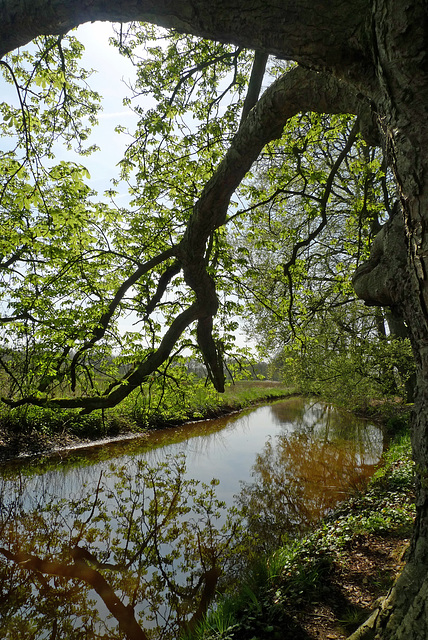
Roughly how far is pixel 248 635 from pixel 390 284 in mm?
2852

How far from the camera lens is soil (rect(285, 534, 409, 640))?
111 inches

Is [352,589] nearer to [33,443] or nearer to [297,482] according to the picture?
[297,482]

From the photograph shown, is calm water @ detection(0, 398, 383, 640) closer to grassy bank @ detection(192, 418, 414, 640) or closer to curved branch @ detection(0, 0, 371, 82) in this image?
grassy bank @ detection(192, 418, 414, 640)

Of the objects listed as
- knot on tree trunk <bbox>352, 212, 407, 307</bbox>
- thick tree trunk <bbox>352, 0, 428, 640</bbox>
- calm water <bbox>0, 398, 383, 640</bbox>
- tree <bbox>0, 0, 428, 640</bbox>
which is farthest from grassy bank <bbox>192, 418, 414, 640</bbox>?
knot on tree trunk <bbox>352, 212, 407, 307</bbox>

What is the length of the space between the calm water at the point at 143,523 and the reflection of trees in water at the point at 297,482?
0.03 meters

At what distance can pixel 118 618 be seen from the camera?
3705mm

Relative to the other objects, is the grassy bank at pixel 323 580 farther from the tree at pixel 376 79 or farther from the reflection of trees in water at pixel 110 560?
the tree at pixel 376 79

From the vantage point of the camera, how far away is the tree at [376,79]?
4.91ft

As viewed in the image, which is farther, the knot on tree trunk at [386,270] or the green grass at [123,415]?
the green grass at [123,415]

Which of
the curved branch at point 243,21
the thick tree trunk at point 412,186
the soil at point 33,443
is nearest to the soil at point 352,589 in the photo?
the thick tree trunk at point 412,186

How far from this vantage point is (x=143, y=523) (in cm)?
581

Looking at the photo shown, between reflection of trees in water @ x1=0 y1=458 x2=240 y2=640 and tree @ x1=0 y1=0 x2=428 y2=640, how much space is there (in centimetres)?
317

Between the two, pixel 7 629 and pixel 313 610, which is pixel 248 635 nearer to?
pixel 313 610

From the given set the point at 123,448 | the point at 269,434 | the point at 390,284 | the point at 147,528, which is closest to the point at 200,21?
the point at 390,284
